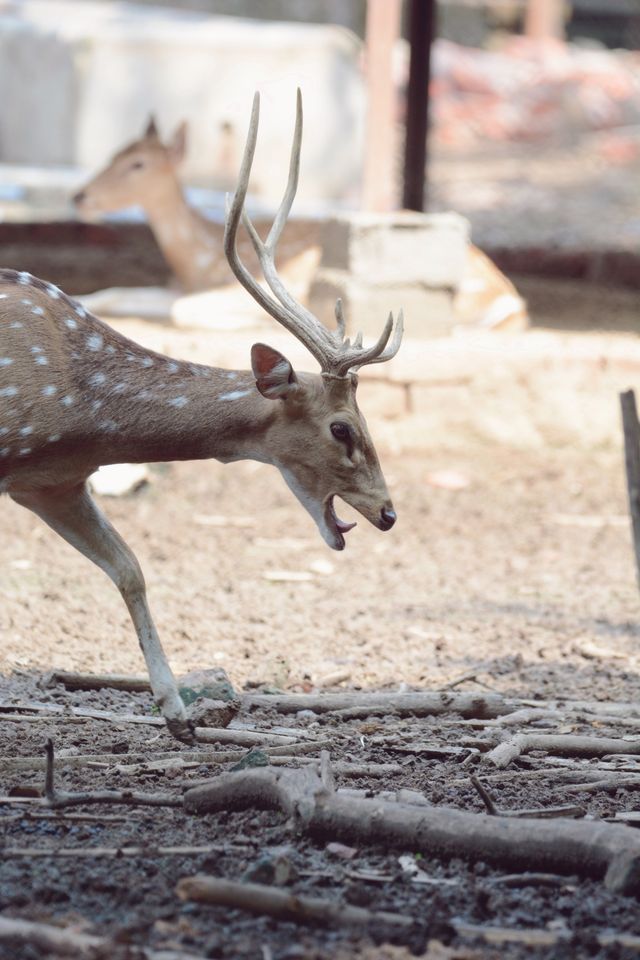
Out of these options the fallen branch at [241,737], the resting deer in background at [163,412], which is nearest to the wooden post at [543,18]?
the resting deer in background at [163,412]

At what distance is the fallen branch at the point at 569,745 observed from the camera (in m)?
4.47

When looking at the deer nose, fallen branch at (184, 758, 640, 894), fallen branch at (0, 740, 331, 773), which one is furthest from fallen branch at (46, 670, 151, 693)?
fallen branch at (184, 758, 640, 894)

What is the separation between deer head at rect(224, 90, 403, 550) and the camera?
4.44 metres

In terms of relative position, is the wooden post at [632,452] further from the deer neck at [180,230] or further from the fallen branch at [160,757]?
the deer neck at [180,230]

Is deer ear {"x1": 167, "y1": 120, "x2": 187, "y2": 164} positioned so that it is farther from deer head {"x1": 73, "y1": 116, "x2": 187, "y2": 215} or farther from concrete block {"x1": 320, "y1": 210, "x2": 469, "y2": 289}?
concrete block {"x1": 320, "y1": 210, "x2": 469, "y2": 289}

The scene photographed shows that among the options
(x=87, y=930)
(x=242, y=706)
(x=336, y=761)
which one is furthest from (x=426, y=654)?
(x=87, y=930)

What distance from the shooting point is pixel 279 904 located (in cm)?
305

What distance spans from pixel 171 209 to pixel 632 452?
5.08 m

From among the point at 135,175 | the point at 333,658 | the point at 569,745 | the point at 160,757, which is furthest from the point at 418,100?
the point at 160,757

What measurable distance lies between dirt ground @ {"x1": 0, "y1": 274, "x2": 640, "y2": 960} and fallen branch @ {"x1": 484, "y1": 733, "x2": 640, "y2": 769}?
0.10m

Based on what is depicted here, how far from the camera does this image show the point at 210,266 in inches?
392

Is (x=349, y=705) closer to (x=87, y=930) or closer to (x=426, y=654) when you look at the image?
(x=426, y=654)

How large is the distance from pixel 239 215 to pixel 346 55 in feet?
24.9

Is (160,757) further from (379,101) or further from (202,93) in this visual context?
(202,93)
